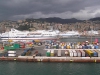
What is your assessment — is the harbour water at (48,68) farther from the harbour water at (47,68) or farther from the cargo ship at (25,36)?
the cargo ship at (25,36)

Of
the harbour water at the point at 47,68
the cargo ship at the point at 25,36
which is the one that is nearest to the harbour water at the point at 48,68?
the harbour water at the point at 47,68

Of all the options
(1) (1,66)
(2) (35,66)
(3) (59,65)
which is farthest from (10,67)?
(3) (59,65)

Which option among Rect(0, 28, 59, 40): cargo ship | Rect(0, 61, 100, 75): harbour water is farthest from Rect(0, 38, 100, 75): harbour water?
Rect(0, 28, 59, 40): cargo ship

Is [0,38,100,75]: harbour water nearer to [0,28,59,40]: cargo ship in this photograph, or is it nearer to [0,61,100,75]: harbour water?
[0,61,100,75]: harbour water

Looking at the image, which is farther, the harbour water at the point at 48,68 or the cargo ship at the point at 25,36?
the cargo ship at the point at 25,36

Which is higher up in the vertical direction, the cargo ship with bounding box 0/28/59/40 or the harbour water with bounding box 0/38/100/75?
the cargo ship with bounding box 0/28/59/40

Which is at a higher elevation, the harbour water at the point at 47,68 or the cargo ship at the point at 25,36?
the cargo ship at the point at 25,36

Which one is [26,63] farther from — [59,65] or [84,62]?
[84,62]

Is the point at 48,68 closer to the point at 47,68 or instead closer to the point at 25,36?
the point at 47,68
